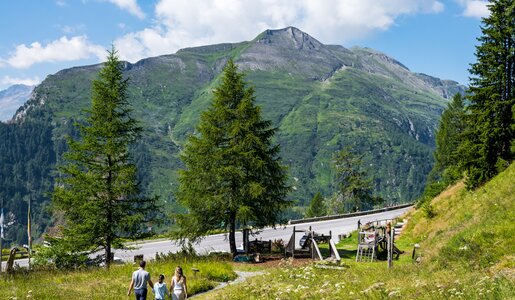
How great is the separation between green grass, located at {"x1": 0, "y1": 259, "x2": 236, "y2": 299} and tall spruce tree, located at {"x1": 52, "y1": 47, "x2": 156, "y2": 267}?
3.38m

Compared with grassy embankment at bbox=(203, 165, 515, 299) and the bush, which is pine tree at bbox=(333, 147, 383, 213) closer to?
the bush

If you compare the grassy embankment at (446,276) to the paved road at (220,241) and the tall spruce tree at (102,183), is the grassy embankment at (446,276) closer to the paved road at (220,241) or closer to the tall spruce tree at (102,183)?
the tall spruce tree at (102,183)

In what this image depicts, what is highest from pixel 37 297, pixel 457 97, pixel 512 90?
pixel 457 97

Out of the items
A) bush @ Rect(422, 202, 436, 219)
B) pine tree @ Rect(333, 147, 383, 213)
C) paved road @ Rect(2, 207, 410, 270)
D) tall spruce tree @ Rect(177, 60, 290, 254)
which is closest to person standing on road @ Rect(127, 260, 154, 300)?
tall spruce tree @ Rect(177, 60, 290, 254)

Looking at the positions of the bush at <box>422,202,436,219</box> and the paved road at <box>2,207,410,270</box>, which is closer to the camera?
the bush at <box>422,202,436,219</box>

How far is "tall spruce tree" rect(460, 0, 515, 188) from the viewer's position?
27953mm

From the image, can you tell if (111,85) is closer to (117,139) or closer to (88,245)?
(117,139)

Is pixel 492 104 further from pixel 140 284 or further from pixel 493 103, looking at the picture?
pixel 140 284

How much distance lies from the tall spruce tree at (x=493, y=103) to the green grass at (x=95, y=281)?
18.1m

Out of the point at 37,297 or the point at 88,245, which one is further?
the point at 88,245

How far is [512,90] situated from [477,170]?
5976 millimetres

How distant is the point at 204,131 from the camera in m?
28.4

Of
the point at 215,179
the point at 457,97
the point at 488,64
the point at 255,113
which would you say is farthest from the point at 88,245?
the point at 457,97

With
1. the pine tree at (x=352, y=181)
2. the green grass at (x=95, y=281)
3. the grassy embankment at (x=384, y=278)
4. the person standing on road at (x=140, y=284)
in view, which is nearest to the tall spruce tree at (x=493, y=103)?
the grassy embankment at (x=384, y=278)
